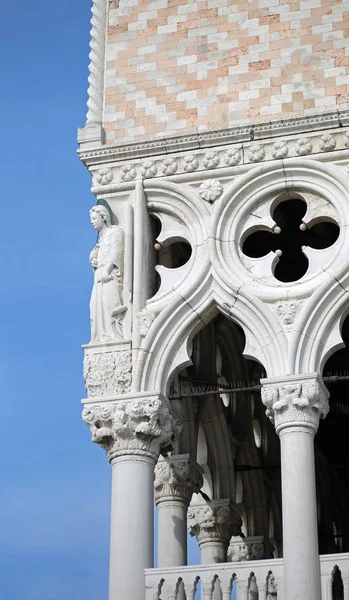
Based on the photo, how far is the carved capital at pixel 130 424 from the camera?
22719 mm

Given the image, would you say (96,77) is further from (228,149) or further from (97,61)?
(228,149)

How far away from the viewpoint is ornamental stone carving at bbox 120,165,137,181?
79.9ft

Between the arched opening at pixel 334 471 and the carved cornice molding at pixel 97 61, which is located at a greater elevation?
the carved cornice molding at pixel 97 61

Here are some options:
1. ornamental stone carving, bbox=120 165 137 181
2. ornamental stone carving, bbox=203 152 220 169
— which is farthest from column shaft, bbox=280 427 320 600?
ornamental stone carving, bbox=120 165 137 181

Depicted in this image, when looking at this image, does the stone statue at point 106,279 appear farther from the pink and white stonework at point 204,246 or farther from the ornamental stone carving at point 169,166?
the ornamental stone carving at point 169,166

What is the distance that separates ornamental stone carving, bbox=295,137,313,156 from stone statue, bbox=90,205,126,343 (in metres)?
2.60

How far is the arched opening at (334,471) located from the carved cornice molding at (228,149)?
6.74 m

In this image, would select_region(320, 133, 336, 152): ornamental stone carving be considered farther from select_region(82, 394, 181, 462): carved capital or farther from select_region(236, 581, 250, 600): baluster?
select_region(236, 581, 250, 600): baluster

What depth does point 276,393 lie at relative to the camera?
22359mm

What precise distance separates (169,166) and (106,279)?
5.96 feet

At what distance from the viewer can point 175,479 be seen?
85.1 feet

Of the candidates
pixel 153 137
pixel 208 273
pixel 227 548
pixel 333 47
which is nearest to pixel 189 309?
pixel 208 273

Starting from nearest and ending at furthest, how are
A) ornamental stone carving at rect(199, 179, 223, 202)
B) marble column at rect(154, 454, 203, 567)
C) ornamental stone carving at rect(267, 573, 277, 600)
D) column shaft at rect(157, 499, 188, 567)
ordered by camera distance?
ornamental stone carving at rect(267, 573, 277, 600), ornamental stone carving at rect(199, 179, 223, 202), column shaft at rect(157, 499, 188, 567), marble column at rect(154, 454, 203, 567)

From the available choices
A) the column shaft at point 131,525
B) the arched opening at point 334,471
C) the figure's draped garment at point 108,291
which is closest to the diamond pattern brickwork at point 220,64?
the figure's draped garment at point 108,291
